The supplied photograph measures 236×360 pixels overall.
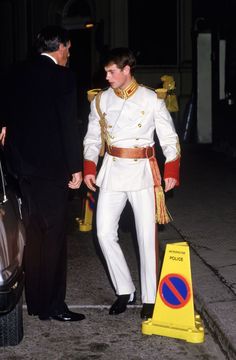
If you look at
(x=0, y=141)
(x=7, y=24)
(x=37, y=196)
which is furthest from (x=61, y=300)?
(x=7, y=24)

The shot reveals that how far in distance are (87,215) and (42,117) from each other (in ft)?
11.5

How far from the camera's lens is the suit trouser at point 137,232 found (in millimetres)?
5562

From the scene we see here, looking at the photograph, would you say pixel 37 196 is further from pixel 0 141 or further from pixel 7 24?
pixel 7 24

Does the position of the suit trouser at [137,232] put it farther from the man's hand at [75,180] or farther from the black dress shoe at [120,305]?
the man's hand at [75,180]

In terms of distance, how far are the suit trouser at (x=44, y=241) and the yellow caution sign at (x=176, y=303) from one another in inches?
27.9

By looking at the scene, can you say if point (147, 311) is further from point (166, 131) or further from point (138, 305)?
point (166, 131)

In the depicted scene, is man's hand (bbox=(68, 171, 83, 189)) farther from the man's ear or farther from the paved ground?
the paved ground

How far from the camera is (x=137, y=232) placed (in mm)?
5617

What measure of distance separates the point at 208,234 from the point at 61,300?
2.82 meters

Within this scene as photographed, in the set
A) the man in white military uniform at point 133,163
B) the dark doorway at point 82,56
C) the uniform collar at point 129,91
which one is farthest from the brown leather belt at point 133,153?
the dark doorway at point 82,56

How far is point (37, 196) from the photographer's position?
5.43 m

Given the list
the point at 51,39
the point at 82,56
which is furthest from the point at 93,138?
the point at 82,56

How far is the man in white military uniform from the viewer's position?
5.52 metres

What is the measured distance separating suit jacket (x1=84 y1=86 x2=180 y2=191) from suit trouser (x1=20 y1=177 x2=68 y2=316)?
405mm
